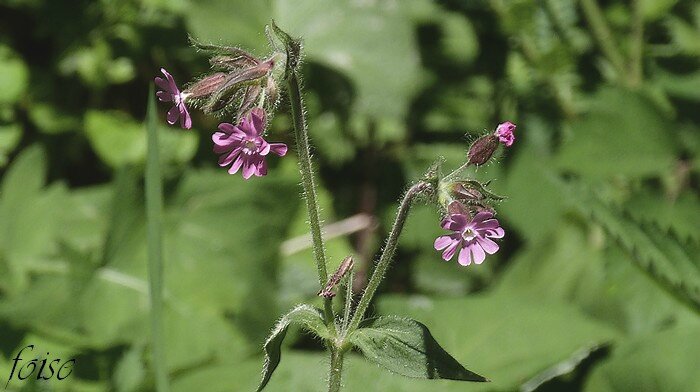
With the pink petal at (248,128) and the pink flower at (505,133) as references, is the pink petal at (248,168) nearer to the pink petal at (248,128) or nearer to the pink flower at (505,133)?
the pink petal at (248,128)

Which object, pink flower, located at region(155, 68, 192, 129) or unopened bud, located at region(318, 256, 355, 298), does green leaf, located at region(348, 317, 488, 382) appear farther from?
pink flower, located at region(155, 68, 192, 129)

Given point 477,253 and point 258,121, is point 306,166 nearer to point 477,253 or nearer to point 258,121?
point 258,121

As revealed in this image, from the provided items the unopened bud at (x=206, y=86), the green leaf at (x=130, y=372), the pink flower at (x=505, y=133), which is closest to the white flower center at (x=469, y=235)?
the pink flower at (x=505, y=133)

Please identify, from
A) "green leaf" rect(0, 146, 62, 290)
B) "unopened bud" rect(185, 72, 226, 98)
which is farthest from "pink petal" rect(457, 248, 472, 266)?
"green leaf" rect(0, 146, 62, 290)

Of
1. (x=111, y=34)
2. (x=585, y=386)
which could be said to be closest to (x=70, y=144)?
(x=111, y=34)

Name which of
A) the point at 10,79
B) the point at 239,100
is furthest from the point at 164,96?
the point at 10,79
